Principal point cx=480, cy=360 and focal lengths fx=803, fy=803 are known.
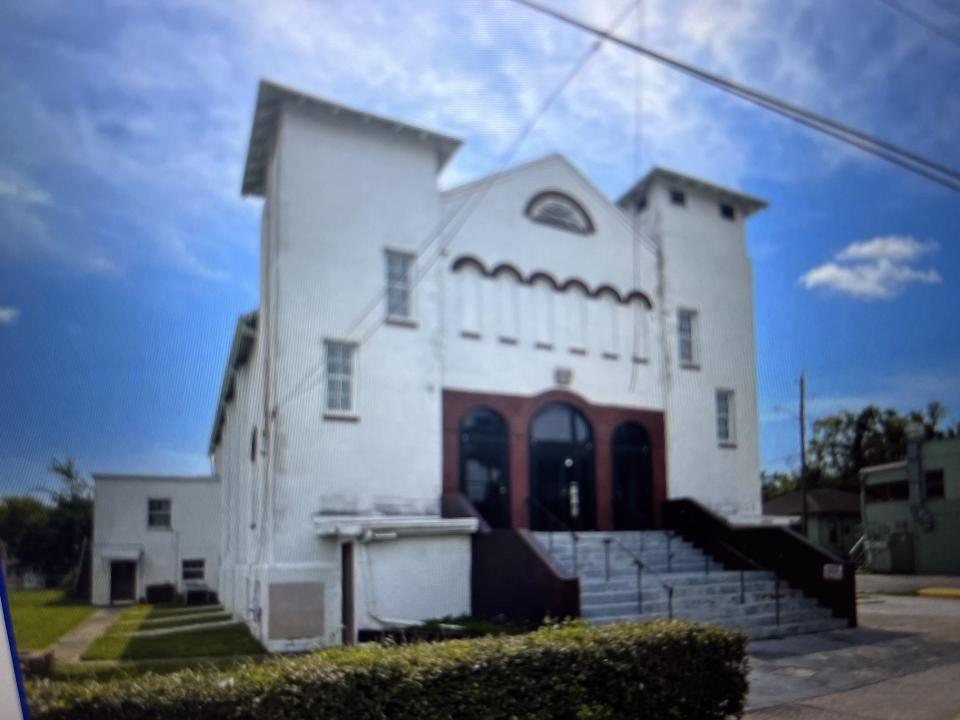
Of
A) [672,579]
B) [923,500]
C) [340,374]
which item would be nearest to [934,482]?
[923,500]

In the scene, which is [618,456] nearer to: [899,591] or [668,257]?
[668,257]

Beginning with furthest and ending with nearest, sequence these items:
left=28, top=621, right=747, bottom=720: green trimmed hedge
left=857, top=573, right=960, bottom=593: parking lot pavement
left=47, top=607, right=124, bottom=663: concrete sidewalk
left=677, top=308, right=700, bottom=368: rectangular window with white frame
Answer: left=677, top=308, right=700, bottom=368: rectangular window with white frame < left=857, top=573, right=960, bottom=593: parking lot pavement < left=47, top=607, right=124, bottom=663: concrete sidewalk < left=28, top=621, right=747, bottom=720: green trimmed hedge

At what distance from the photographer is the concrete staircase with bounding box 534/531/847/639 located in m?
12.3

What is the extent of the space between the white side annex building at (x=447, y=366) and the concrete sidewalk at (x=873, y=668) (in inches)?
128

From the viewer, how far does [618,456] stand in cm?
1611

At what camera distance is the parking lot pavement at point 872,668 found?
814 centimetres

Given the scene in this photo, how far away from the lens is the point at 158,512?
9523 millimetres

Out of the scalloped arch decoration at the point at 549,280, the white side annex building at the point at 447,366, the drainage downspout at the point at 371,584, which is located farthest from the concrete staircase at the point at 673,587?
the scalloped arch decoration at the point at 549,280

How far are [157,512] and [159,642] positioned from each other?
371cm

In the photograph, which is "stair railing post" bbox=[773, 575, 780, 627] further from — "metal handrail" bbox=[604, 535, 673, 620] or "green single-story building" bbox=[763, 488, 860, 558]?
"metal handrail" bbox=[604, 535, 673, 620]

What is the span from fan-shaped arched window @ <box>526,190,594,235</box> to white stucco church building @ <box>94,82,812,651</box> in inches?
1.9

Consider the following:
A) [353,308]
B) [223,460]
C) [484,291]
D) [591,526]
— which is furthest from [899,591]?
[223,460]

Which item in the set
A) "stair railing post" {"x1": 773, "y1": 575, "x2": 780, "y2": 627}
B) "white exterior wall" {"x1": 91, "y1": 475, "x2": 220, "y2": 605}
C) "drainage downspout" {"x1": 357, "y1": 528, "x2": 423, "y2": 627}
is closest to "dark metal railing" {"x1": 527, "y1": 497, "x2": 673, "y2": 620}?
"stair railing post" {"x1": 773, "y1": 575, "x2": 780, "y2": 627}

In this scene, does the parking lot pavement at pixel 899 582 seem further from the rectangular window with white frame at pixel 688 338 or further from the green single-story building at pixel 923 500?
the rectangular window with white frame at pixel 688 338
